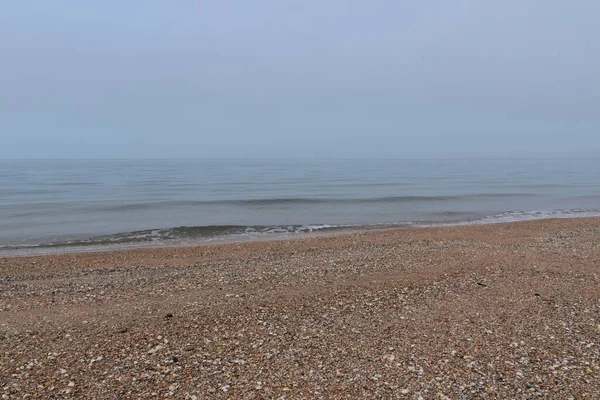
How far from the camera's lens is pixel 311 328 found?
6605mm

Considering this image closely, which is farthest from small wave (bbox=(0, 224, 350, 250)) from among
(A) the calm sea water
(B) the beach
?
(B) the beach

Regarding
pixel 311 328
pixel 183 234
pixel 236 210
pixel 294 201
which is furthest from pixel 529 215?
pixel 311 328

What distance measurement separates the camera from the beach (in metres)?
4.92

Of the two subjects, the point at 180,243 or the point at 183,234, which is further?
the point at 183,234

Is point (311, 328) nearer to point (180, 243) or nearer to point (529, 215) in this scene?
point (180, 243)

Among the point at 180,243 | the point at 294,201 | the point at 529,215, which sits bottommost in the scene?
the point at 180,243

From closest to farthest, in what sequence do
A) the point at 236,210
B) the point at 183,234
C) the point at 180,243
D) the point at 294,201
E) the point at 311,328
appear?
the point at 311,328, the point at 180,243, the point at 183,234, the point at 236,210, the point at 294,201

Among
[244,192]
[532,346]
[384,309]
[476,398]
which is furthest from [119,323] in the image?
[244,192]

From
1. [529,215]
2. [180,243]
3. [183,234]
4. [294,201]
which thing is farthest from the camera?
[294,201]

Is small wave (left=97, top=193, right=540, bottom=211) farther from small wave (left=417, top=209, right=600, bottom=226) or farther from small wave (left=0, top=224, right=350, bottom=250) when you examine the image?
small wave (left=0, top=224, right=350, bottom=250)

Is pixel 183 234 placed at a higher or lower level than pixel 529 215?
lower

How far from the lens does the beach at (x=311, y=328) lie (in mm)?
4918

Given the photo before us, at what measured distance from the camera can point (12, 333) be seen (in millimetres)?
6551

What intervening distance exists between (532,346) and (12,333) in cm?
726
